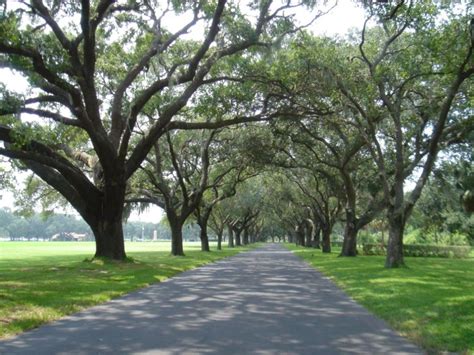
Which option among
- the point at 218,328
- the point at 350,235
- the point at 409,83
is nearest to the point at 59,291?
the point at 218,328

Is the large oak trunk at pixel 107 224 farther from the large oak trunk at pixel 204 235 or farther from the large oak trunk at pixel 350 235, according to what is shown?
the large oak trunk at pixel 204 235

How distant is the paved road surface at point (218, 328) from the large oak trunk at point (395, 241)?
32.5 ft

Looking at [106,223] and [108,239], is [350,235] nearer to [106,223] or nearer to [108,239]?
[108,239]

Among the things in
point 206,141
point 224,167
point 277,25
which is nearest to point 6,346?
point 277,25

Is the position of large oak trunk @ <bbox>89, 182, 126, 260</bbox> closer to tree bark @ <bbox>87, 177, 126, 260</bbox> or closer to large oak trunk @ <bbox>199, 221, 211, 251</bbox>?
tree bark @ <bbox>87, 177, 126, 260</bbox>

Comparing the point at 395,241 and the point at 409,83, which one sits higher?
the point at 409,83

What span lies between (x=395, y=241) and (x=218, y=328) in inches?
605

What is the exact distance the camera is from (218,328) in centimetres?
813

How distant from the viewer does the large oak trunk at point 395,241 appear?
21.8m

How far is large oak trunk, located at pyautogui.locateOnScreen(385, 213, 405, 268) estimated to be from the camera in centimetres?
2175

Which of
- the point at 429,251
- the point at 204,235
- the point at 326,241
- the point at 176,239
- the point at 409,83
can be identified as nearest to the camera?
the point at 409,83

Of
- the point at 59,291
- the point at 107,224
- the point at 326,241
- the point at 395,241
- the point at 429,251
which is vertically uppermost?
the point at 107,224

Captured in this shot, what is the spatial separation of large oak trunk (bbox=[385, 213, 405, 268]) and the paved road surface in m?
9.90

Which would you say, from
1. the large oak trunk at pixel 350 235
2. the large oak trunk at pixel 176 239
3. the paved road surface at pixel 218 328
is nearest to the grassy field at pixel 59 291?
the paved road surface at pixel 218 328
